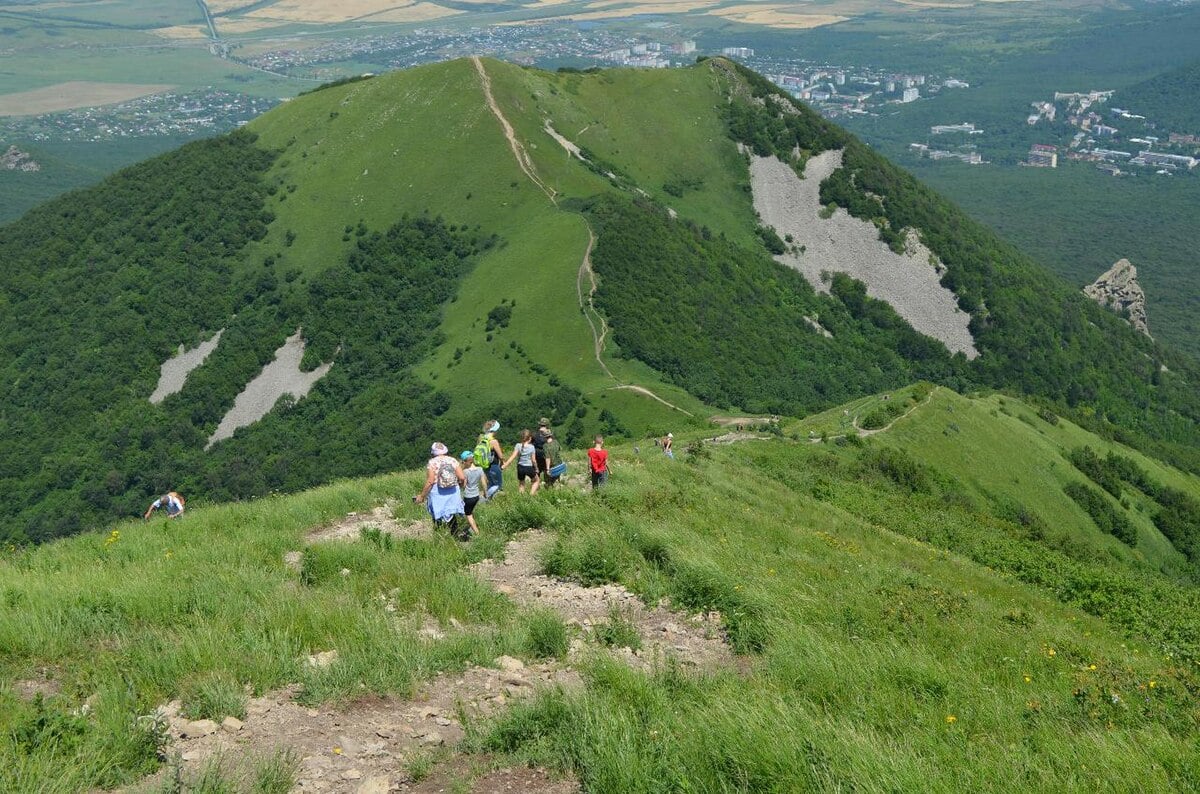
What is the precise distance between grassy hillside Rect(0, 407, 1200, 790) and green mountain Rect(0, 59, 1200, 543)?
5322 centimetres

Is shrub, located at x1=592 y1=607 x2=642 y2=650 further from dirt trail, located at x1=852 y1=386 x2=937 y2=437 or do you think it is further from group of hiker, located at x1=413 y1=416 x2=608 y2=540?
dirt trail, located at x1=852 y1=386 x2=937 y2=437

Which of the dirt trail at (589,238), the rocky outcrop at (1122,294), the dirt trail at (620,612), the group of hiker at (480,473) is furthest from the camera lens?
the rocky outcrop at (1122,294)

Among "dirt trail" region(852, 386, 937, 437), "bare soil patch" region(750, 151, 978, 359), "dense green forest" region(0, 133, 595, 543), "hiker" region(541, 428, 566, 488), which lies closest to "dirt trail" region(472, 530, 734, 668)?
"hiker" region(541, 428, 566, 488)

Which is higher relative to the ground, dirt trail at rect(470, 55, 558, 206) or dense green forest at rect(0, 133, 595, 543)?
dirt trail at rect(470, 55, 558, 206)

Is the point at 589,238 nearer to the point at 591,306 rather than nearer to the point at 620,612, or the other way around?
the point at 591,306

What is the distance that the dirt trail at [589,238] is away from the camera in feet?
273

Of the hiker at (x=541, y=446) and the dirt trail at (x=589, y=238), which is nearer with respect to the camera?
the hiker at (x=541, y=446)

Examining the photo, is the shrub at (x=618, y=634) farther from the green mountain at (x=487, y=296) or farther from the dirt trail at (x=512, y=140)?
the dirt trail at (x=512, y=140)

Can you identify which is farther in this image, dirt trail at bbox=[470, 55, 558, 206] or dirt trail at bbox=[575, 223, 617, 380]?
dirt trail at bbox=[470, 55, 558, 206]

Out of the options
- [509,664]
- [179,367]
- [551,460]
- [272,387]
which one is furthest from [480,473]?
[179,367]

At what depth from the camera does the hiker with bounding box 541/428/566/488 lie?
22.8 meters

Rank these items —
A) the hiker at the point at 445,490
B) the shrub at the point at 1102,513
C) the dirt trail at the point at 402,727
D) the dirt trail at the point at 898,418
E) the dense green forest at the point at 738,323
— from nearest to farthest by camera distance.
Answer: the dirt trail at the point at 402,727 < the hiker at the point at 445,490 < the dirt trail at the point at 898,418 < the shrub at the point at 1102,513 < the dense green forest at the point at 738,323

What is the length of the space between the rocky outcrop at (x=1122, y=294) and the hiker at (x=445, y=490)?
6763 inches

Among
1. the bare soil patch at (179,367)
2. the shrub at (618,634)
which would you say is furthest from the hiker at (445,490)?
the bare soil patch at (179,367)
